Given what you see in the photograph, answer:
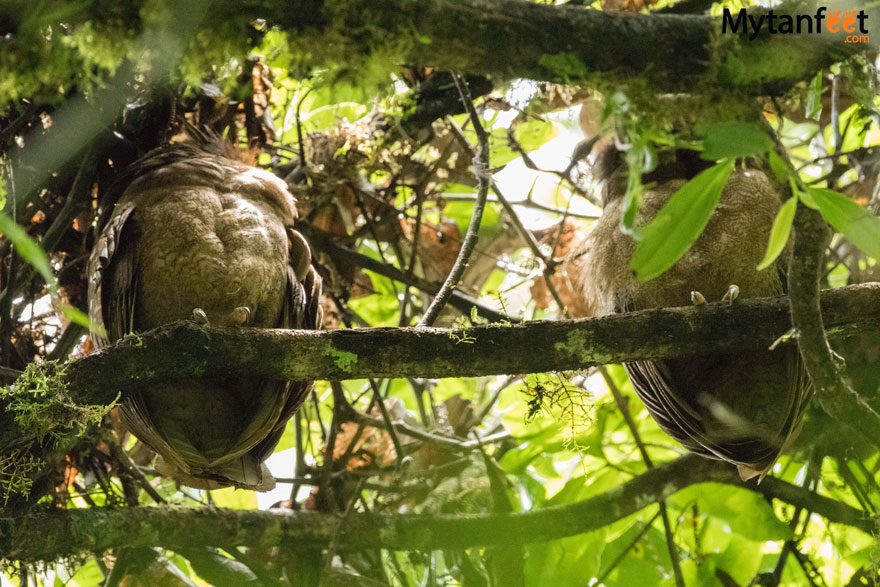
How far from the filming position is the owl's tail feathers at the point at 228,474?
101 inches

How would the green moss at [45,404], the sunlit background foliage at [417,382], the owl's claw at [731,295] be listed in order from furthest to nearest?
the sunlit background foliage at [417,382] → the owl's claw at [731,295] → the green moss at [45,404]

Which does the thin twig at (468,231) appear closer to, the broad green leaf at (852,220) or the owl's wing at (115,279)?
the owl's wing at (115,279)

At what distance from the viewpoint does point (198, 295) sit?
2527mm

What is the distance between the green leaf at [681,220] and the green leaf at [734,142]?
0.05m

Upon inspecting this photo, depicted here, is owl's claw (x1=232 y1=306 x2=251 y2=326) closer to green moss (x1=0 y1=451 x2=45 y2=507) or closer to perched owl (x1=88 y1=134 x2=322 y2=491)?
perched owl (x1=88 y1=134 x2=322 y2=491)

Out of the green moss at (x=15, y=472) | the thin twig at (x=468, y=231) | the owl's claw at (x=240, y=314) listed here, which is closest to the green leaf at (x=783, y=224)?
the thin twig at (x=468, y=231)

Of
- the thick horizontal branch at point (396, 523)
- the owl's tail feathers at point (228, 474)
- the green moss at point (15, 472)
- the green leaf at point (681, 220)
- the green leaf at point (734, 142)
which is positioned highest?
the green leaf at point (734, 142)

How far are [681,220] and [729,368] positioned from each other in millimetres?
1585

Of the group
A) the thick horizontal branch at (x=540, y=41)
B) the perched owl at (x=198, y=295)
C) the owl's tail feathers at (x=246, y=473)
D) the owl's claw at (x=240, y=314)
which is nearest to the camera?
the thick horizontal branch at (x=540, y=41)

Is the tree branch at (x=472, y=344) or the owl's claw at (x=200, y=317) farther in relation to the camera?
the owl's claw at (x=200, y=317)

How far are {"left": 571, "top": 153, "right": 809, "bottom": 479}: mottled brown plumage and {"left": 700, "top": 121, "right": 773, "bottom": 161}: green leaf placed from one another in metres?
1.56

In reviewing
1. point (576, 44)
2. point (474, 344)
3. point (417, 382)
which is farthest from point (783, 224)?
point (417, 382)

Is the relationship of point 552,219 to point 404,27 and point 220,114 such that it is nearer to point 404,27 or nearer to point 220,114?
point 220,114

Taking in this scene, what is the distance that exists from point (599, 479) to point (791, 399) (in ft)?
3.16
